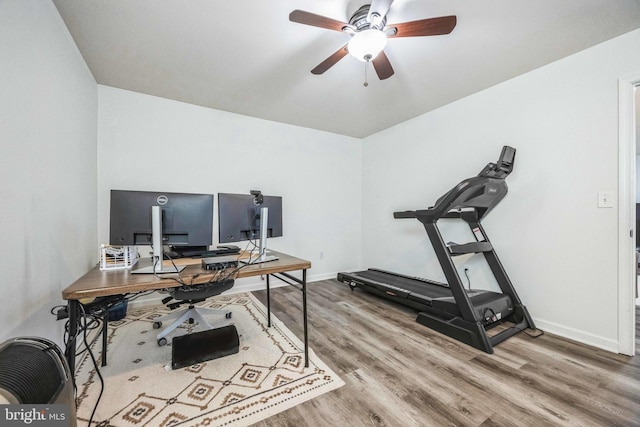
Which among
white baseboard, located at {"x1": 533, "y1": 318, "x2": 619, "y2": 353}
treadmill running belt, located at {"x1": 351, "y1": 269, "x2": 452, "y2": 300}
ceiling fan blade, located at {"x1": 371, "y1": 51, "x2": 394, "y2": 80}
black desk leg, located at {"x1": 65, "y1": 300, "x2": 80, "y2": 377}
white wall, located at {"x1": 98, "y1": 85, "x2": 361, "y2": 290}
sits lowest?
white baseboard, located at {"x1": 533, "y1": 318, "x2": 619, "y2": 353}

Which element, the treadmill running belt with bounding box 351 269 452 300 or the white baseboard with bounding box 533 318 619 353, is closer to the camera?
the white baseboard with bounding box 533 318 619 353

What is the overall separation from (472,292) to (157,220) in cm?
280

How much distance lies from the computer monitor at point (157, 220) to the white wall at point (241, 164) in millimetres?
1561

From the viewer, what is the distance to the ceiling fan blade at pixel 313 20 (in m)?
1.41

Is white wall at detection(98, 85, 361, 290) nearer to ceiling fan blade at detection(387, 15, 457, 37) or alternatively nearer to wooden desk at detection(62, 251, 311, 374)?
wooden desk at detection(62, 251, 311, 374)

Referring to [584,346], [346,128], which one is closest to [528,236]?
[584,346]

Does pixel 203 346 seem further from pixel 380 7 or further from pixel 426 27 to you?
pixel 426 27

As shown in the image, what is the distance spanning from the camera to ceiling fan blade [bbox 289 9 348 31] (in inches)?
55.6

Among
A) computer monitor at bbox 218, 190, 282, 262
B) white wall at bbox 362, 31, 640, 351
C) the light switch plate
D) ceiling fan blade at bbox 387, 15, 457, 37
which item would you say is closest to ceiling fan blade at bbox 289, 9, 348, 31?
ceiling fan blade at bbox 387, 15, 457, 37

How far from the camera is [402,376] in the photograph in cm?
162

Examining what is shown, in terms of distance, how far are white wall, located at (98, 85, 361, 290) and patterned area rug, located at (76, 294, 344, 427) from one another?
1.44m

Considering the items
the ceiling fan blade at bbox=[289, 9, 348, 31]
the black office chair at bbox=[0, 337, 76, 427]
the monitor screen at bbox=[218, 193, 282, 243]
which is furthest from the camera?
the monitor screen at bbox=[218, 193, 282, 243]

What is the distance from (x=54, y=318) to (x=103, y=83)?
2351 millimetres

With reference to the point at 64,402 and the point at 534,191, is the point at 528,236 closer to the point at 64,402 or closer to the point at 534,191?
the point at 534,191
